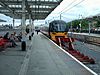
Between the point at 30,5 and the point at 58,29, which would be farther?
the point at 30,5

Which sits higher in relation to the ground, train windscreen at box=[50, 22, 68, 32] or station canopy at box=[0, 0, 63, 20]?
station canopy at box=[0, 0, 63, 20]

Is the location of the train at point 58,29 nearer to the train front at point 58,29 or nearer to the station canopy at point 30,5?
the train front at point 58,29

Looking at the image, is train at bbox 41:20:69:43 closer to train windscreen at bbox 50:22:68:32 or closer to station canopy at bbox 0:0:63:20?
train windscreen at bbox 50:22:68:32

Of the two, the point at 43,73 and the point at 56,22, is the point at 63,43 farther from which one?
the point at 43,73

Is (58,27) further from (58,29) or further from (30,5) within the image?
(30,5)

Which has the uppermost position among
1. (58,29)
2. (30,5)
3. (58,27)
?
(30,5)

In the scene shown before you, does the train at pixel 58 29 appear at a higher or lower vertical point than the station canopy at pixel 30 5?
lower

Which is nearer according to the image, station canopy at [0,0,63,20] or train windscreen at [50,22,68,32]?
station canopy at [0,0,63,20]

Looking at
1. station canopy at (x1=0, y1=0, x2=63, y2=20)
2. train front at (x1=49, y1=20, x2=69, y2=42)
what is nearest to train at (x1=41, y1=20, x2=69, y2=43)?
train front at (x1=49, y1=20, x2=69, y2=42)

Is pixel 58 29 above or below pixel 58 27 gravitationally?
below

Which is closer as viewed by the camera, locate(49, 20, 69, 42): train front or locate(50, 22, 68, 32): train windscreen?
locate(49, 20, 69, 42): train front

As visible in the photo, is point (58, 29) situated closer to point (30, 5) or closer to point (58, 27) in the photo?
point (58, 27)

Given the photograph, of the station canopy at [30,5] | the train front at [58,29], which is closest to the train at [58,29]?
the train front at [58,29]

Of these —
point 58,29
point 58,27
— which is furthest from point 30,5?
point 58,29
